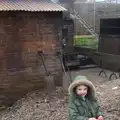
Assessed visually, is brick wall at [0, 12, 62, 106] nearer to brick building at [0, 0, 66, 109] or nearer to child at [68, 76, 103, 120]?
brick building at [0, 0, 66, 109]

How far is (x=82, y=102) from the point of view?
313 cm

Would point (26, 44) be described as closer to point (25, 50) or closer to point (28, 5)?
point (25, 50)

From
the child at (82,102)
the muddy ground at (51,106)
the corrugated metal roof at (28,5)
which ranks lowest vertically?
the muddy ground at (51,106)

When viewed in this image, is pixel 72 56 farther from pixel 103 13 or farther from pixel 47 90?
pixel 103 13

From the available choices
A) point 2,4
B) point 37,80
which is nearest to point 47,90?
point 37,80

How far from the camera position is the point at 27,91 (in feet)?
25.0

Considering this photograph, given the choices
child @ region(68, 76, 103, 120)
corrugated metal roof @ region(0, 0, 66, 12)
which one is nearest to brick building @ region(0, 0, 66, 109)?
corrugated metal roof @ region(0, 0, 66, 12)

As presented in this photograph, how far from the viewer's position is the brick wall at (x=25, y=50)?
285 inches

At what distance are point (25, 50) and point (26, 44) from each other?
0.15 metres

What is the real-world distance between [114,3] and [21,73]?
47.5ft

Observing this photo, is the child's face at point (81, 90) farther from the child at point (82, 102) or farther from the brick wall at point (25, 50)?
the brick wall at point (25, 50)

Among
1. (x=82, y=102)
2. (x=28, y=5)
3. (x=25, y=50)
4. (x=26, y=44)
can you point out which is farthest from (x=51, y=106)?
(x=82, y=102)

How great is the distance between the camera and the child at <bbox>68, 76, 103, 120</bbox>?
121 inches

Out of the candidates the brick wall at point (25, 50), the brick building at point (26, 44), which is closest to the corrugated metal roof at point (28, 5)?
the brick building at point (26, 44)
